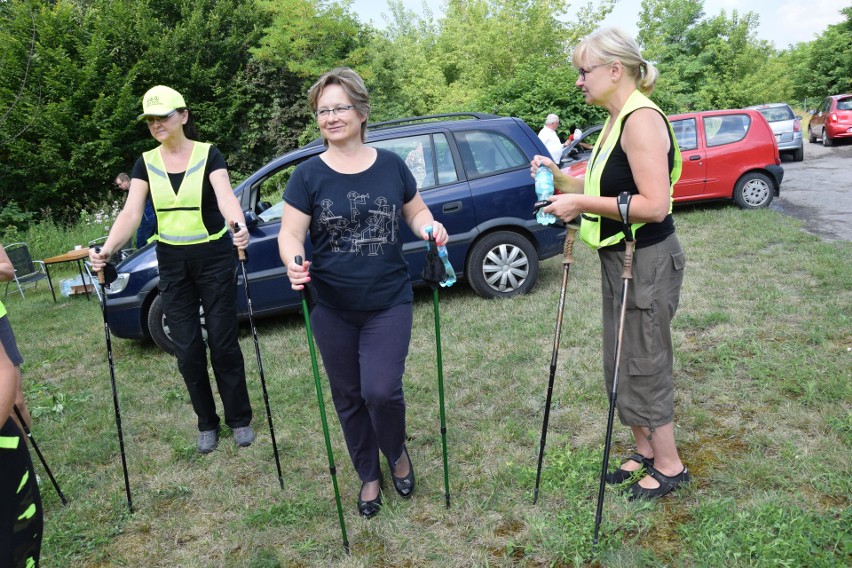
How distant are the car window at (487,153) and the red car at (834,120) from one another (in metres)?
19.2

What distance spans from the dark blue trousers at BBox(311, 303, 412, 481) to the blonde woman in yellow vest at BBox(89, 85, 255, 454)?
0.98 meters

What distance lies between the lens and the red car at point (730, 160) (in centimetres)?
1017

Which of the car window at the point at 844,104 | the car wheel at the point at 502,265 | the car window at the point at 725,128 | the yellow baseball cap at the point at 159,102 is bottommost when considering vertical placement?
the car wheel at the point at 502,265

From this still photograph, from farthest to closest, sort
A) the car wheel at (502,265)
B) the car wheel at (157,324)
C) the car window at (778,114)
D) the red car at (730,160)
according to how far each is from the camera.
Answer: the car window at (778,114)
the red car at (730,160)
the car wheel at (502,265)
the car wheel at (157,324)

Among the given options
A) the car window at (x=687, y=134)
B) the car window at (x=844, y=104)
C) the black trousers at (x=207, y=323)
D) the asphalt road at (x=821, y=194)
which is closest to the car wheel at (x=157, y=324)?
the black trousers at (x=207, y=323)

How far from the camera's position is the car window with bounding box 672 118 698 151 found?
1045 cm

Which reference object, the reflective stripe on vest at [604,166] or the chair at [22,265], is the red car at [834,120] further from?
the chair at [22,265]

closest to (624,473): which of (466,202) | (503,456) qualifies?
(503,456)

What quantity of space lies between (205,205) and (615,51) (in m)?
2.46

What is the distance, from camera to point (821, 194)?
38.3 ft

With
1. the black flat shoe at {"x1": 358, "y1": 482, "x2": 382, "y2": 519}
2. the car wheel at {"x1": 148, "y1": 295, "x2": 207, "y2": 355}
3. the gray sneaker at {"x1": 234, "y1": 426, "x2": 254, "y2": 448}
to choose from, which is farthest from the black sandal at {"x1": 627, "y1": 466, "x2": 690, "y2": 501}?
the car wheel at {"x1": 148, "y1": 295, "x2": 207, "y2": 355}

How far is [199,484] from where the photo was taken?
3635 millimetres

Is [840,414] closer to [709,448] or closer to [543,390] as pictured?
[709,448]

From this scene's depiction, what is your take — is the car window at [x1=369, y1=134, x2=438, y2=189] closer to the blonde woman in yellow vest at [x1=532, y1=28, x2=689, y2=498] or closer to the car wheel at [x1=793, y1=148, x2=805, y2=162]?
the blonde woman in yellow vest at [x1=532, y1=28, x2=689, y2=498]
